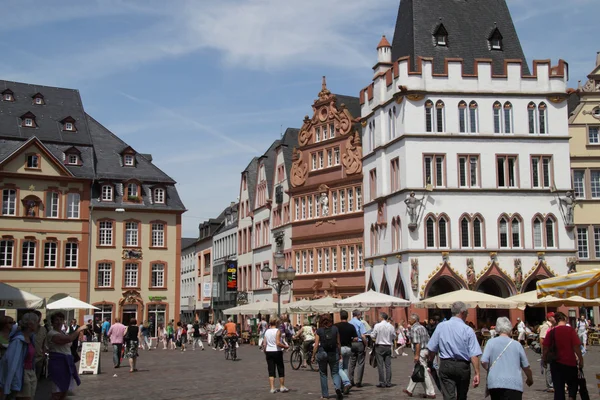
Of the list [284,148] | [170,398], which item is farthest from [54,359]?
[284,148]

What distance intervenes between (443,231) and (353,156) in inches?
421

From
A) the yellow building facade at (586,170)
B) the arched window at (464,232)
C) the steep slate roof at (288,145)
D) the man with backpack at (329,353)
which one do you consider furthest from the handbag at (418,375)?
the steep slate roof at (288,145)

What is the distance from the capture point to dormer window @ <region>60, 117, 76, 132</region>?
6034cm

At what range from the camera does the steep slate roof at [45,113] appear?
5803 cm

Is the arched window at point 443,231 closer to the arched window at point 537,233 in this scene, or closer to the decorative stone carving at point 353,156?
the arched window at point 537,233

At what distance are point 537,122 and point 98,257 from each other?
31.7 meters

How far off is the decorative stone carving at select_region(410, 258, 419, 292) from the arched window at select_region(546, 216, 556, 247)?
7.66 m

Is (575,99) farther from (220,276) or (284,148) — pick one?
(220,276)

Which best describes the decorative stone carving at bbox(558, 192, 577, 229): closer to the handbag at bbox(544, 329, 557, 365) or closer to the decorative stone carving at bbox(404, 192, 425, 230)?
the decorative stone carving at bbox(404, 192, 425, 230)

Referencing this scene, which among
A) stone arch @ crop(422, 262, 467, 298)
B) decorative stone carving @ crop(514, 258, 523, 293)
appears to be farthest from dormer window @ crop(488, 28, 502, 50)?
stone arch @ crop(422, 262, 467, 298)

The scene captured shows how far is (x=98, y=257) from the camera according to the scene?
190 feet

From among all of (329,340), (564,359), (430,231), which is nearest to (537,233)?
(430,231)

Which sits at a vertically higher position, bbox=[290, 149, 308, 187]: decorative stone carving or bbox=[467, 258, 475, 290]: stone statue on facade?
bbox=[290, 149, 308, 187]: decorative stone carving

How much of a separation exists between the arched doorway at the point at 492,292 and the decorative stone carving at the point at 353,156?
463 inches
